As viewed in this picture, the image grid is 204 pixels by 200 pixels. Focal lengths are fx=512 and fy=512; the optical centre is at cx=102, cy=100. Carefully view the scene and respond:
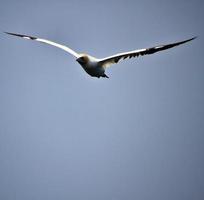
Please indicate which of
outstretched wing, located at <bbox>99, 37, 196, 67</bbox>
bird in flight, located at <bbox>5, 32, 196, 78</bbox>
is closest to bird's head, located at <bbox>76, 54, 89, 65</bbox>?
bird in flight, located at <bbox>5, 32, 196, 78</bbox>

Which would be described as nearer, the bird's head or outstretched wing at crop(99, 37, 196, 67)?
outstretched wing at crop(99, 37, 196, 67)

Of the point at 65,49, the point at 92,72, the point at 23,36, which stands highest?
the point at 23,36

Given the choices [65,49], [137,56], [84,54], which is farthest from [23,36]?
[137,56]

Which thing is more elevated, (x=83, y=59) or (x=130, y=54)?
(x=83, y=59)

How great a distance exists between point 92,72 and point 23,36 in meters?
8.21

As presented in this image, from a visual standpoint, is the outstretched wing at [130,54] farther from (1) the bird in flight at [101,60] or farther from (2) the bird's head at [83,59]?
(2) the bird's head at [83,59]

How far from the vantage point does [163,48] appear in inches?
1094

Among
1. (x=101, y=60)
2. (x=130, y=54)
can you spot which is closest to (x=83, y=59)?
(x=101, y=60)

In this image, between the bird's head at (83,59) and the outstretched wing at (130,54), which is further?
the bird's head at (83,59)

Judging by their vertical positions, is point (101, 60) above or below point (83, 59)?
below

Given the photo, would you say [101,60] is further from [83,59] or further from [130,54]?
[130,54]

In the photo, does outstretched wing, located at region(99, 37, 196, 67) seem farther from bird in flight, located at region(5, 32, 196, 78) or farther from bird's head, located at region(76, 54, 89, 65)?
bird's head, located at region(76, 54, 89, 65)

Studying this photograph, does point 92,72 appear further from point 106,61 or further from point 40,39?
point 40,39

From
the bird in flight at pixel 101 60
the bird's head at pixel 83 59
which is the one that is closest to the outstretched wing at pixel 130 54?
the bird in flight at pixel 101 60
